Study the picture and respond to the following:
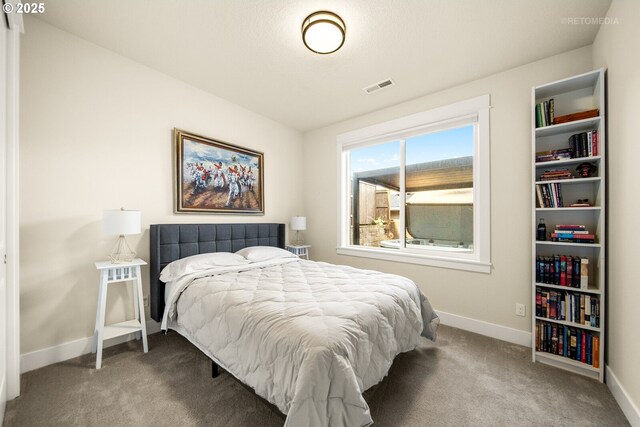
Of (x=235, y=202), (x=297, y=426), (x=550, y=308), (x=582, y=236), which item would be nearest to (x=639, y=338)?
(x=550, y=308)

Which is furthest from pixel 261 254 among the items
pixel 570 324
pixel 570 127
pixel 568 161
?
pixel 570 127

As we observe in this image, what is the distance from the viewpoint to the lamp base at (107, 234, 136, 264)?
2.37 metres

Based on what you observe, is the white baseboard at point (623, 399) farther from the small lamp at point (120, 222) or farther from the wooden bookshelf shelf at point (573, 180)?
the small lamp at point (120, 222)

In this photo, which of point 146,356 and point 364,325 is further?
point 146,356

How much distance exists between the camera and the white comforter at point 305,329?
3.92ft

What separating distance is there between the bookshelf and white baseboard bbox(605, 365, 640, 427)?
78 mm

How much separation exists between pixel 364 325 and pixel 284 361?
0.49 meters

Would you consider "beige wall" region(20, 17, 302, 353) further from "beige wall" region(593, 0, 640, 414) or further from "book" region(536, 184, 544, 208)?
"beige wall" region(593, 0, 640, 414)

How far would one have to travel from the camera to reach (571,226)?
214cm

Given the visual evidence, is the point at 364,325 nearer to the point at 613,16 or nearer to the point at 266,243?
the point at 266,243

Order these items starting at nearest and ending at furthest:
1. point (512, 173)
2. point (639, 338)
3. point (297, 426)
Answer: point (297, 426), point (639, 338), point (512, 173)

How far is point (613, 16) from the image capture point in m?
1.81

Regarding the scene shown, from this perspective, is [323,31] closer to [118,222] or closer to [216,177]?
[216,177]

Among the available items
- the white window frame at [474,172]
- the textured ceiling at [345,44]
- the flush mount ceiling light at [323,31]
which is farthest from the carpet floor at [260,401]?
the textured ceiling at [345,44]
